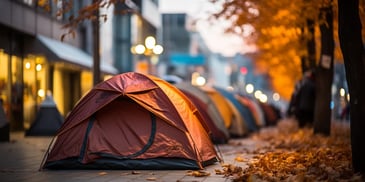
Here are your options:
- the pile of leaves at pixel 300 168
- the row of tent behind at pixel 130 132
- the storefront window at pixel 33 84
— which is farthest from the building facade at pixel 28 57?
the pile of leaves at pixel 300 168

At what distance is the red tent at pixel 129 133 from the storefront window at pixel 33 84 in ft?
52.0

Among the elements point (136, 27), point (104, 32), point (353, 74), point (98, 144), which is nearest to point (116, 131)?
point (98, 144)

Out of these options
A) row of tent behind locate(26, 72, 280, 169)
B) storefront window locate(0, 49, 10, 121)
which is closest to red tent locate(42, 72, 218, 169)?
row of tent behind locate(26, 72, 280, 169)

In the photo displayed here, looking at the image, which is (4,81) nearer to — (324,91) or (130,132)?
(324,91)

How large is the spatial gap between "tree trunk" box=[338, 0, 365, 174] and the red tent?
2999mm

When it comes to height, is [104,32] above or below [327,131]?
above

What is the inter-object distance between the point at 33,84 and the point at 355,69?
68.6 ft

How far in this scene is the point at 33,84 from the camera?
30141 millimetres

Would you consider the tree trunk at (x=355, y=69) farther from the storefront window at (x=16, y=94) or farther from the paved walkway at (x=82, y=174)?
the storefront window at (x=16, y=94)

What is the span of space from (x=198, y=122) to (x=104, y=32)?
29.1 m

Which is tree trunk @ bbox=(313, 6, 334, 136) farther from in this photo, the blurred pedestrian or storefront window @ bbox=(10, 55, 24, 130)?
storefront window @ bbox=(10, 55, 24, 130)

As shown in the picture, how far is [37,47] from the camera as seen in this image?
29.3 m

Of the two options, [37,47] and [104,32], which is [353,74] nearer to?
[37,47]

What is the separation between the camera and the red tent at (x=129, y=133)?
510 inches
